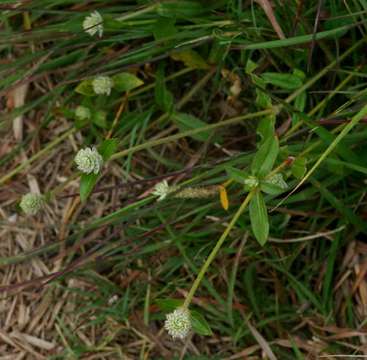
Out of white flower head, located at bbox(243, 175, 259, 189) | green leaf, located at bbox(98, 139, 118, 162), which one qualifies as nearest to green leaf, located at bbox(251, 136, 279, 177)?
white flower head, located at bbox(243, 175, 259, 189)

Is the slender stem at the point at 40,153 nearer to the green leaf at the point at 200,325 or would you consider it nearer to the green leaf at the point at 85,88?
the green leaf at the point at 85,88

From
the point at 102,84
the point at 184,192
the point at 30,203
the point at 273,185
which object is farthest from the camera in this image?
the point at 102,84

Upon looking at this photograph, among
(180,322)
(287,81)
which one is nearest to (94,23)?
(287,81)

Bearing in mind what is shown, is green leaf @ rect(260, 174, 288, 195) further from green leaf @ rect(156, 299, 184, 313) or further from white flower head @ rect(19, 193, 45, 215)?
white flower head @ rect(19, 193, 45, 215)

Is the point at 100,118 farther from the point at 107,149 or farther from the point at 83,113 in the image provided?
the point at 107,149

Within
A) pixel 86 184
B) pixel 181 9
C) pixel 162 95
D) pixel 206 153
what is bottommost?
pixel 206 153

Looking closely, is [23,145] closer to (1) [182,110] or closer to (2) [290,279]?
(1) [182,110]
